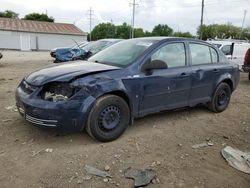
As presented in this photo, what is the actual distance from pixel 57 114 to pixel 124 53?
180 cm

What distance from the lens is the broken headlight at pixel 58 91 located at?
13.5 feet

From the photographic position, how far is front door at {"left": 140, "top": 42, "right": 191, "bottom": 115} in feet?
16.0

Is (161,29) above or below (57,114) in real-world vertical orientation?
above

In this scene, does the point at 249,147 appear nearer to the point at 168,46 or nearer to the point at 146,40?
the point at 168,46

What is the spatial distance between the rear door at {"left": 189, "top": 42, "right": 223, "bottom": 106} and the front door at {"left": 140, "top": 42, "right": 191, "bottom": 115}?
215mm

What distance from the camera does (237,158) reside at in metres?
4.23

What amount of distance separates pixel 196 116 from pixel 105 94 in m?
2.50

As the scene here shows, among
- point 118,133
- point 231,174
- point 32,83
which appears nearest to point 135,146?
point 118,133

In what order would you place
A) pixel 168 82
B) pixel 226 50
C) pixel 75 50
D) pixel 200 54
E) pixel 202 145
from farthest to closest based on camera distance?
pixel 226 50
pixel 75 50
pixel 200 54
pixel 168 82
pixel 202 145

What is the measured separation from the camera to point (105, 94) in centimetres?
436

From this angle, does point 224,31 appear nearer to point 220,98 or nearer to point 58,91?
point 220,98

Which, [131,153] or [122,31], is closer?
[131,153]

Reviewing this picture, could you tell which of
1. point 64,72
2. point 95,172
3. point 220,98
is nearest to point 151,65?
point 64,72

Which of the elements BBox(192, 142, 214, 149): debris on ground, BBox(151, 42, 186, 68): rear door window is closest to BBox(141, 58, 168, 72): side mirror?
BBox(151, 42, 186, 68): rear door window
